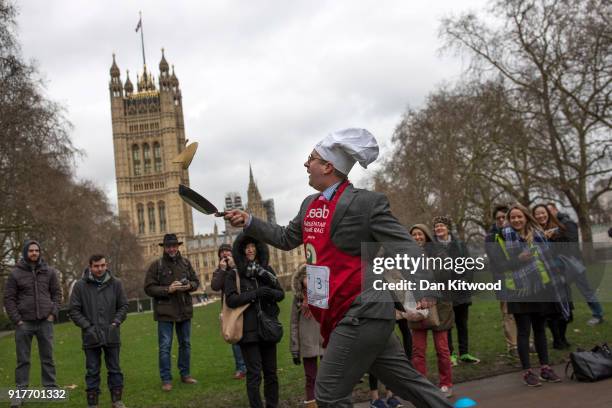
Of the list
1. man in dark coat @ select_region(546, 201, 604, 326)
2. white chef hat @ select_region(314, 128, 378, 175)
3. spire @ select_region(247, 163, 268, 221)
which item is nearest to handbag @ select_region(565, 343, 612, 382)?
man in dark coat @ select_region(546, 201, 604, 326)

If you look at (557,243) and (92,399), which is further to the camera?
(557,243)

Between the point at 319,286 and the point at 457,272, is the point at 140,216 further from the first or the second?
the point at 319,286

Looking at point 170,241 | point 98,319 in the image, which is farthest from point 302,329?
point 170,241

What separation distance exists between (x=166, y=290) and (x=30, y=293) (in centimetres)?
178

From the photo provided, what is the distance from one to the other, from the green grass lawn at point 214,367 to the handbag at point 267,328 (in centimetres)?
98

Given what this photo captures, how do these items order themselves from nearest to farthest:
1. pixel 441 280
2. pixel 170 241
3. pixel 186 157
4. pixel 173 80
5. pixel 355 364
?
pixel 355 364 → pixel 186 157 → pixel 441 280 → pixel 170 241 → pixel 173 80

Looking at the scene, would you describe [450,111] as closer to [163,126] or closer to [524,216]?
[524,216]

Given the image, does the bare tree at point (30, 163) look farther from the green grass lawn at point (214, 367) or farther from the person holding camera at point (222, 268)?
the person holding camera at point (222, 268)

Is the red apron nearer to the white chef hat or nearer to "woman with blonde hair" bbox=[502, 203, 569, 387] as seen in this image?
the white chef hat

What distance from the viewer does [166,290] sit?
30.8ft

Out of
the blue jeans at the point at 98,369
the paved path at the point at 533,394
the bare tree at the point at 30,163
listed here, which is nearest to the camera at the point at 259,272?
the paved path at the point at 533,394

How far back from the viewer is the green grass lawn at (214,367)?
27.2 feet

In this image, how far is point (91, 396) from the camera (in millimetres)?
7953

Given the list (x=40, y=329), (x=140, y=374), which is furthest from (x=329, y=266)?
(x=140, y=374)
